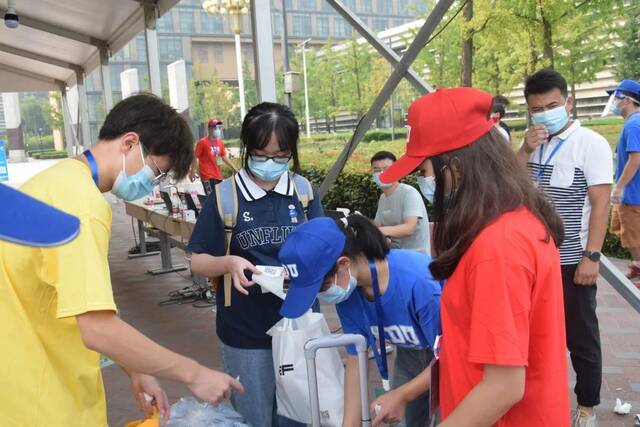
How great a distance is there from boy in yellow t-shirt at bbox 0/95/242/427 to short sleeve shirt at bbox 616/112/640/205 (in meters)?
4.95

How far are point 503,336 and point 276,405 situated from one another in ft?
4.60

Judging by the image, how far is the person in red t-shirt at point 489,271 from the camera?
110cm

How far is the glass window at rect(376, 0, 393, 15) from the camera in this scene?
61000mm

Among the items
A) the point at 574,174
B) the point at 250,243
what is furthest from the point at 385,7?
the point at 250,243

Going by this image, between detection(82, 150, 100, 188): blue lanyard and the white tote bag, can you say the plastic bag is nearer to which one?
the white tote bag

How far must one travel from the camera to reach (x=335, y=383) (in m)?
2.14

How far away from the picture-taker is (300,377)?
6.91ft

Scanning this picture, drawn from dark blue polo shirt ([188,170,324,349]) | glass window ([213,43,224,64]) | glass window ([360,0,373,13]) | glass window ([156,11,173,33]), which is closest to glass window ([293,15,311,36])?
glass window ([360,0,373,13])

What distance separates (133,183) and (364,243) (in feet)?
2.47

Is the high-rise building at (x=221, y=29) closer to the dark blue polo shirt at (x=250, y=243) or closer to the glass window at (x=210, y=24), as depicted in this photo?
the glass window at (x=210, y=24)

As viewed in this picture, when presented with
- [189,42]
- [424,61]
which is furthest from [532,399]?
[189,42]

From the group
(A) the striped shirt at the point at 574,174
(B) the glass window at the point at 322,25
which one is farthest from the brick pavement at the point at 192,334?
(B) the glass window at the point at 322,25

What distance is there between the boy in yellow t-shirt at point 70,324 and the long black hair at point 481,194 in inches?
27.0

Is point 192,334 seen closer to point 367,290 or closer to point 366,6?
point 367,290
